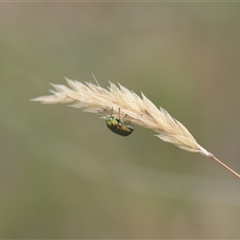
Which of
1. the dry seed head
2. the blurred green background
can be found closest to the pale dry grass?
the dry seed head

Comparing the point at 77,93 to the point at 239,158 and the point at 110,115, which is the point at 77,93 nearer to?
the point at 110,115

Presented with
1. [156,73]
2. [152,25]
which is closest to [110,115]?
[156,73]

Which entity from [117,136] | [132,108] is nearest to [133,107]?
[132,108]

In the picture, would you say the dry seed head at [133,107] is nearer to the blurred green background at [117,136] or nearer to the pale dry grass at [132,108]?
the pale dry grass at [132,108]

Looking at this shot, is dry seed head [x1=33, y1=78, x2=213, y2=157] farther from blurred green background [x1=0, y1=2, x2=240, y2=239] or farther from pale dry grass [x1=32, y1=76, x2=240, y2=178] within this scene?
blurred green background [x1=0, y1=2, x2=240, y2=239]

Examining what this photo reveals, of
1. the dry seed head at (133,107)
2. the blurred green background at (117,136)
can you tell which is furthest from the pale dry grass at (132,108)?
the blurred green background at (117,136)

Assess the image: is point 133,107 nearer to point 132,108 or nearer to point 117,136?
point 132,108
